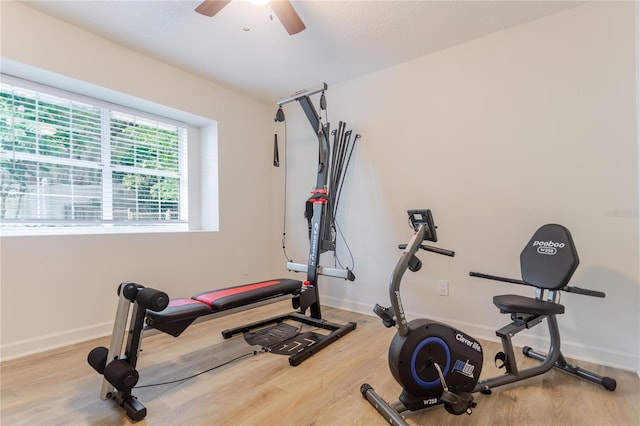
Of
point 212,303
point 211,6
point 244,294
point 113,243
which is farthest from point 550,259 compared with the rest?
point 113,243

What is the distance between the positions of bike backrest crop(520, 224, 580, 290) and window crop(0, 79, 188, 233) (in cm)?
315

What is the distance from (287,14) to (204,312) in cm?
183

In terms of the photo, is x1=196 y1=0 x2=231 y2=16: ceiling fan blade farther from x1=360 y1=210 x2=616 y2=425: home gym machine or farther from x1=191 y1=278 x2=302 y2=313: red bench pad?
x1=191 y1=278 x2=302 y2=313: red bench pad

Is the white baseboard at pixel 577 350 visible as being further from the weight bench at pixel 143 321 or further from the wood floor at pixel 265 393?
the weight bench at pixel 143 321

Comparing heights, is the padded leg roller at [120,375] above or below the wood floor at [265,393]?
above

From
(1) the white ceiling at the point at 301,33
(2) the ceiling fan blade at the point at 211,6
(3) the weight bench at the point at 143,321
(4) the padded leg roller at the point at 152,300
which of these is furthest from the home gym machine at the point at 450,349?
(2) the ceiling fan blade at the point at 211,6

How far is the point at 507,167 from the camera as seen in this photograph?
2.32 metres

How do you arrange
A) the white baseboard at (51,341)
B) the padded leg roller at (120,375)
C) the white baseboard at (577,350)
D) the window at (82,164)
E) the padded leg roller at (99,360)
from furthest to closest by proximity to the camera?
the window at (82,164) → the white baseboard at (51,341) → the white baseboard at (577,350) → the padded leg roller at (99,360) → the padded leg roller at (120,375)

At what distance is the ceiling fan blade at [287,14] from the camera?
5.71ft

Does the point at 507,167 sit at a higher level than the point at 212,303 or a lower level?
higher

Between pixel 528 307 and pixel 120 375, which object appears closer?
pixel 120 375

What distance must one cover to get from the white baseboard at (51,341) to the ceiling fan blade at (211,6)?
2392 mm

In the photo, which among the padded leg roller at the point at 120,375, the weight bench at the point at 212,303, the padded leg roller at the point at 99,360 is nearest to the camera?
the padded leg roller at the point at 120,375

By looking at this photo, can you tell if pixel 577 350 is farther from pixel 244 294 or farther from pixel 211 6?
pixel 211 6
